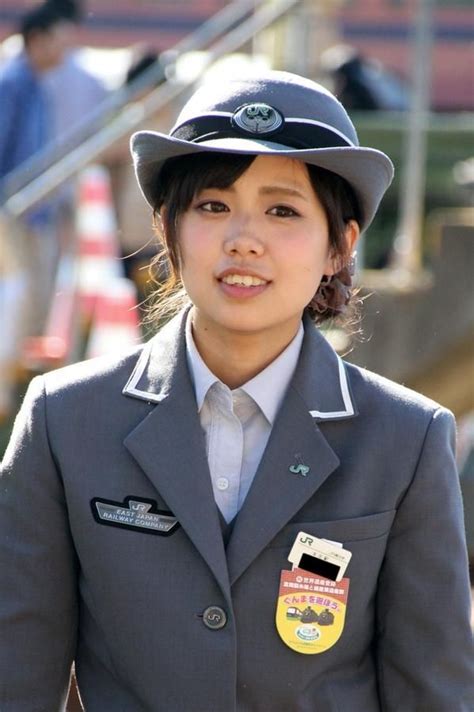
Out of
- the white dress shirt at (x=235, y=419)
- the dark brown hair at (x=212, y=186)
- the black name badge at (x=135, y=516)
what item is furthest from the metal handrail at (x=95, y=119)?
the black name badge at (x=135, y=516)

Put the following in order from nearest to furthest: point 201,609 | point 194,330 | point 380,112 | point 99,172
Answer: point 201,609 → point 194,330 → point 99,172 → point 380,112

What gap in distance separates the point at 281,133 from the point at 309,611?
724 mm

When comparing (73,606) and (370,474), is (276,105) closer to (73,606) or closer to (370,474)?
(370,474)

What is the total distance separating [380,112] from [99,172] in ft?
7.71

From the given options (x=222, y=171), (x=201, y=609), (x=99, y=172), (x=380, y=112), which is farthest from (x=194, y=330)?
(x=380, y=112)

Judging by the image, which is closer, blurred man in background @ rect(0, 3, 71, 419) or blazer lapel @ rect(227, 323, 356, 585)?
blazer lapel @ rect(227, 323, 356, 585)

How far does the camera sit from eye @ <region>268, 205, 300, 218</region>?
233 centimetres

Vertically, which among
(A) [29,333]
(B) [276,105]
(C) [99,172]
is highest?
(B) [276,105]

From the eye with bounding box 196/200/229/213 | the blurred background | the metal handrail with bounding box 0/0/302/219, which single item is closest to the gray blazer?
the eye with bounding box 196/200/229/213

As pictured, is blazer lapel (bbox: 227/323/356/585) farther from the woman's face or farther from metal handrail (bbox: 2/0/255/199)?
metal handrail (bbox: 2/0/255/199)

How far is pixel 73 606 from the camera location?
2373 mm

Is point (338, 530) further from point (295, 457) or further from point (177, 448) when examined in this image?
point (177, 448)

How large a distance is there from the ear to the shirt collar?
146 mm

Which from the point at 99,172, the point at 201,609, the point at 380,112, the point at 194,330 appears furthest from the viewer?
the point at 380,112
